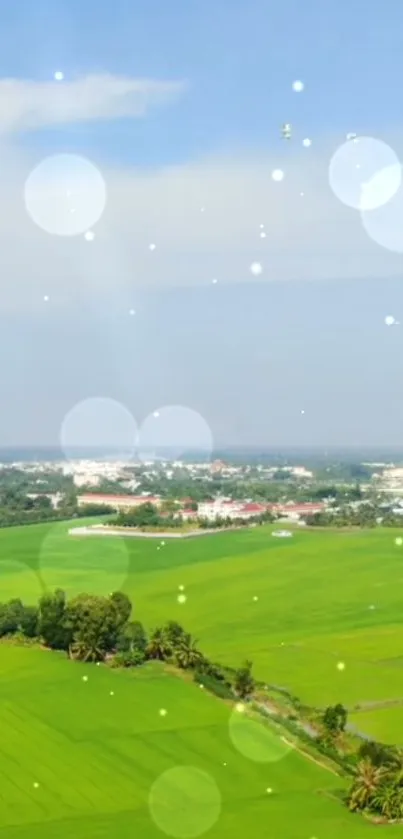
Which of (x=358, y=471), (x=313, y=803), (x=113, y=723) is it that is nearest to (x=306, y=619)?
(x=113, y=723)

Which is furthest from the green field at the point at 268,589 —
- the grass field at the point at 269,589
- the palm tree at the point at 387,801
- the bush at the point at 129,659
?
the palm tree at the point at 387,801

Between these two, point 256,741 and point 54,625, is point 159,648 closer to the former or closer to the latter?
point 54,625

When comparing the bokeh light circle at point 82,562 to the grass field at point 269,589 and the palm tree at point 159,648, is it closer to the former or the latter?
the grass field at point 269,589

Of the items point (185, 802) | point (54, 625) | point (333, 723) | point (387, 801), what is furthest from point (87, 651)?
point (387, 801)

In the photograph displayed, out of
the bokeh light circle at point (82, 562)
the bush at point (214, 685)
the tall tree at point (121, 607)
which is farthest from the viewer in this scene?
the bokeh light circle at point (82, 562)

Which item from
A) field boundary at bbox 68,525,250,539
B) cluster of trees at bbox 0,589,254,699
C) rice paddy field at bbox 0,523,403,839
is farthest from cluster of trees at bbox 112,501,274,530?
cluster of trees at bbox 0,589,254,699
